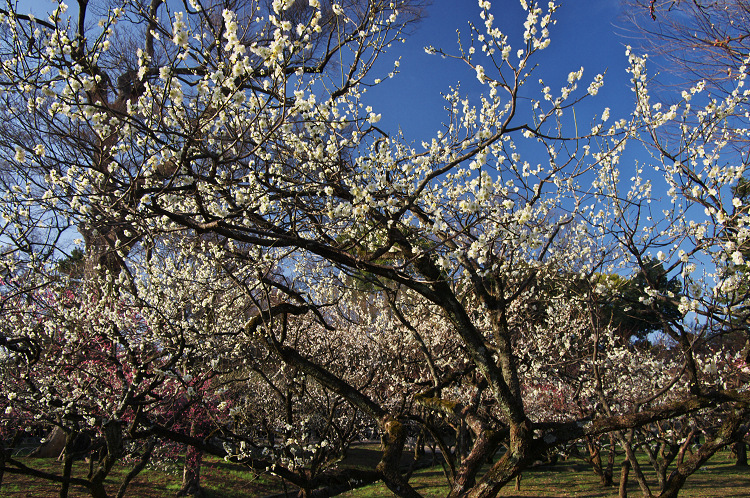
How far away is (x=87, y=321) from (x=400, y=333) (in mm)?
5402

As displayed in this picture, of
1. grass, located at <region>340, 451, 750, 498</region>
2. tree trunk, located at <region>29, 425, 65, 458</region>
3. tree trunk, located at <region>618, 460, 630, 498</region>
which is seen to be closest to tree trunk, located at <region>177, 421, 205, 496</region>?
grass, located at <region>340, 451, 750, 498</region>

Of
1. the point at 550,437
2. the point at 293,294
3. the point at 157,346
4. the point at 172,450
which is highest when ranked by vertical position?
the point at 293,294

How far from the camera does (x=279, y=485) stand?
1142cm

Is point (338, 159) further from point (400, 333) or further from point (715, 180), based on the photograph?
point (400, 333)

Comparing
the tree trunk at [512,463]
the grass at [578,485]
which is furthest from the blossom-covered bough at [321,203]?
the grass at [578,485]

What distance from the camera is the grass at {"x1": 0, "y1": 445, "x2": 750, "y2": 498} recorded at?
9195 mm

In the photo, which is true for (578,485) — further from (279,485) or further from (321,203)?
(321,203)

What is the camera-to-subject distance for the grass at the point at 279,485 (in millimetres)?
9195

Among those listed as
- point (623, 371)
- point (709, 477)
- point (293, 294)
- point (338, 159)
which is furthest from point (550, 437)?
point (709, 477)

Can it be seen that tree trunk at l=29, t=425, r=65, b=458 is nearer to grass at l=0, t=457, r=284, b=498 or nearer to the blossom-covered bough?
A: grass at l=0, t=457, r=284, b=498

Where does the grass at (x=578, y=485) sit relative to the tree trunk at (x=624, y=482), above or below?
below

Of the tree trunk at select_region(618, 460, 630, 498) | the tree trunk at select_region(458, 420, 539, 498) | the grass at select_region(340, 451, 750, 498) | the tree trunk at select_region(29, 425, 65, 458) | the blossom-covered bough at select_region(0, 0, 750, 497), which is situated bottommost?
the grass at select_region(340, 451, 750, 498)

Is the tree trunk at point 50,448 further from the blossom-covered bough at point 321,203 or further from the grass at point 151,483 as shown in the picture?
the blossom-covered bough at point 321,203

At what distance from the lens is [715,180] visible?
166 inches
